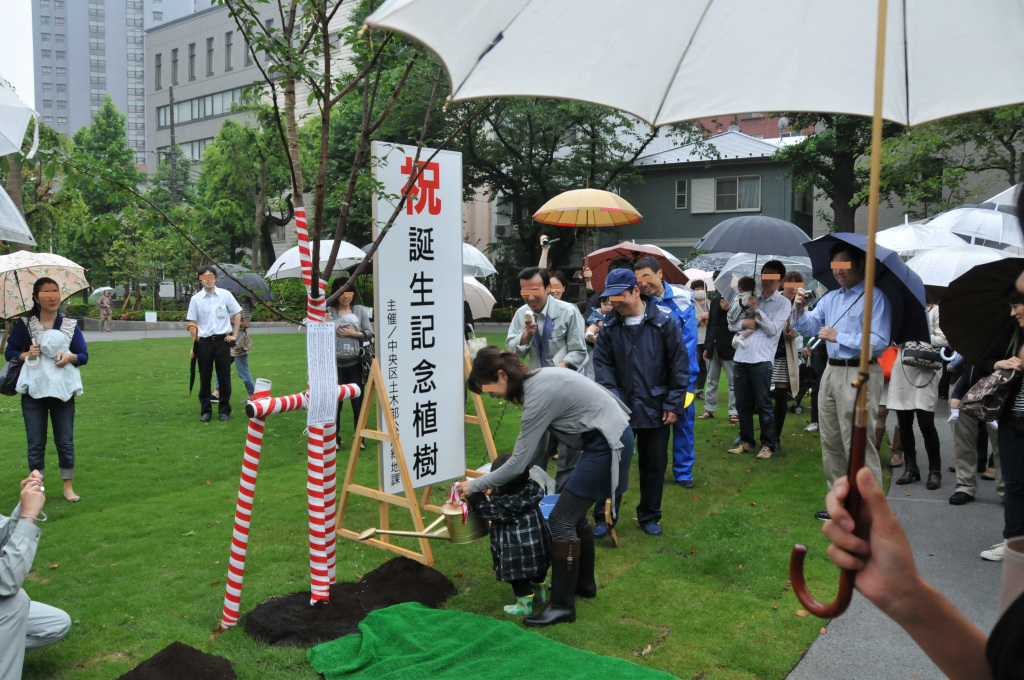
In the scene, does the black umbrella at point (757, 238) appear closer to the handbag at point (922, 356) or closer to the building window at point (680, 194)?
the handbag at point (922, 356)

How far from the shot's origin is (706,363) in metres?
12.3

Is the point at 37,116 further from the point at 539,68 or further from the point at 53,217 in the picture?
the point at 53,217

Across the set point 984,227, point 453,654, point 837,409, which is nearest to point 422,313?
point 453,654

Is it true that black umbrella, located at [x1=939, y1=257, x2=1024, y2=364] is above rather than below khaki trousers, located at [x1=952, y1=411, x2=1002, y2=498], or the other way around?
above

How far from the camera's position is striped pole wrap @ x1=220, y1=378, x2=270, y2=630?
4.33 meters

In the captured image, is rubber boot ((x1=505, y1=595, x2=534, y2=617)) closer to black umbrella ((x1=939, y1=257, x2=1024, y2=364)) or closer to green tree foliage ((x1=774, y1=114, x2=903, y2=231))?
black umbrella ((x1=939, y1=257, x2=1024, y2=364))

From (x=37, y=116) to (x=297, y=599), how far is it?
361 cm

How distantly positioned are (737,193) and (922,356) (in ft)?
90.2

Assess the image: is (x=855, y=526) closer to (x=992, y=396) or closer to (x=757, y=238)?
(x=992, y=396)

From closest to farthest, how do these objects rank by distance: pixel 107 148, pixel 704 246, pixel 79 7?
pixel 704 246 → pixel 107 148 → pixel 79 7

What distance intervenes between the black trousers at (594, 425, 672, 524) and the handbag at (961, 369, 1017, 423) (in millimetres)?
2212

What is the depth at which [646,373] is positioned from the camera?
6.22 metres

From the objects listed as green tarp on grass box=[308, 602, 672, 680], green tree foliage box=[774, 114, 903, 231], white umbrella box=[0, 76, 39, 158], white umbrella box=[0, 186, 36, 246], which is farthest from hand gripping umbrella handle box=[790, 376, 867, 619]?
green tree foliage box=[774, 114, 903, 231]

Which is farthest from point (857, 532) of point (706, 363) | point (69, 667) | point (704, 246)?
point (706, 363)
